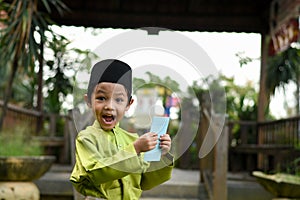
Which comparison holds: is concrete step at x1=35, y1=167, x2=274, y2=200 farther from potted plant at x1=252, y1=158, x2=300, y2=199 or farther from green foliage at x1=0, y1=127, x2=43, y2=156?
potted plant at x1=252, y1=158, x2=300, y2=199

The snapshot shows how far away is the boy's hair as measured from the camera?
1.64 m

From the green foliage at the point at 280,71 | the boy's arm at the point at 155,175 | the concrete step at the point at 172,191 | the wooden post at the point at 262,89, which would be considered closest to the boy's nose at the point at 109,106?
the boy's arm at the point at 155,175

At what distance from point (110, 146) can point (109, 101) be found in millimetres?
154

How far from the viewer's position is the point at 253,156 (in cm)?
Answer: 892

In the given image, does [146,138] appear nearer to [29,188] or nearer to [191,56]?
[191,56]

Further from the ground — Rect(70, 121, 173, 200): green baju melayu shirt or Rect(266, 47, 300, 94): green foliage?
Rect(266, 47, 300, 94): green foliage

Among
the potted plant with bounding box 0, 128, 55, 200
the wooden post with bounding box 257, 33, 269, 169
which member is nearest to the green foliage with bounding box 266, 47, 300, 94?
the wooden post with bounding box 257, 33, 269, 169

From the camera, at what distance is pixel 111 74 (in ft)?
5.47

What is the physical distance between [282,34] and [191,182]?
2834 millimetres

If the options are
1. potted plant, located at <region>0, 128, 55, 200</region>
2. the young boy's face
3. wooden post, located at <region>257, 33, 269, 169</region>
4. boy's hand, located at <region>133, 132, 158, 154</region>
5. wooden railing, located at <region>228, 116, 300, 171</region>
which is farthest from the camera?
wooden post, located at <region>257, 33, 269, 169</region>

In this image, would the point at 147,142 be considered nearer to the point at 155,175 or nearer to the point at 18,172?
the point at 155,175

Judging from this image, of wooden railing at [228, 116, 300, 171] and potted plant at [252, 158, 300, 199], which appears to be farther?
wooden railing at [228, 116, 300, 171]

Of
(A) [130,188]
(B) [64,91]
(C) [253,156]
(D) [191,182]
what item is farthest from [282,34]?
(A) [130,188]

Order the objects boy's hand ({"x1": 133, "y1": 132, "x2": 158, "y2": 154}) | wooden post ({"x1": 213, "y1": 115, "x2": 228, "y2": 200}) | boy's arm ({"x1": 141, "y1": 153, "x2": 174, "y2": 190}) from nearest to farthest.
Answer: boy's hand ({"x1": 133, "y1": 132, "x2": 158, "y2": 154}) → boy's arm ({"x1": 141, "y1": 153, "x2": 174, "y2": 190}) → wooden post ({"x1": 213, "y1": 115, "x2": 228, "y2": 200})
